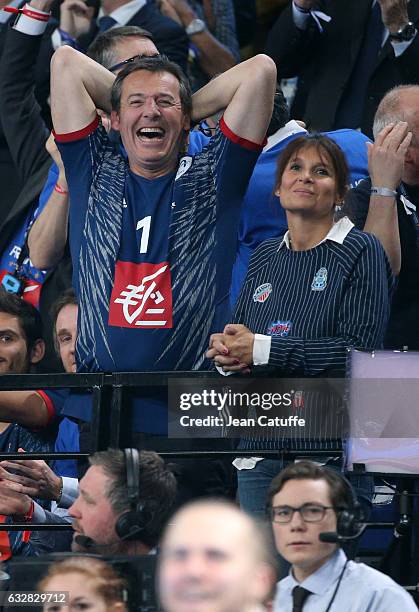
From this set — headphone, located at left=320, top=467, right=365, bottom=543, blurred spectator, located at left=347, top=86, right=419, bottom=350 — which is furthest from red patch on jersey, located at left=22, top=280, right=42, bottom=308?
headphone, located at left=320, top=467, right=365, bottom=543

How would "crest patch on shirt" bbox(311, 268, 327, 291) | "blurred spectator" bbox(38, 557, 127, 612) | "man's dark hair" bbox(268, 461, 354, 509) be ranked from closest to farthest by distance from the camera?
"blurred spectator" bbox(38, 557, 127, 612)
"man's dark hair" bbox(268, 461, 354, 509)
"crest patch on shirt" bbox(311, 268, 327, 291)

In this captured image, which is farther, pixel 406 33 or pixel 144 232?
→ pixel 406 33

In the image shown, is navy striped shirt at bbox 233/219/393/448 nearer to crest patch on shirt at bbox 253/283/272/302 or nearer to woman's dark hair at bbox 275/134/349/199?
crest patch on shirt at bbox 253/283/272/302

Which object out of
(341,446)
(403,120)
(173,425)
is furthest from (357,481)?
(403,120)

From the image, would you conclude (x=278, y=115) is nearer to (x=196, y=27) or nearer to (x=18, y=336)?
(x=18, y=336)

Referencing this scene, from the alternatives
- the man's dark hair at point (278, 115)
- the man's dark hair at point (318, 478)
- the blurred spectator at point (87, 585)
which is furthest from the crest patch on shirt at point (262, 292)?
the blurred spectator at point (87, 585)

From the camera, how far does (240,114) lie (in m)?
4.96

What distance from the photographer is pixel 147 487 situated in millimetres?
4215

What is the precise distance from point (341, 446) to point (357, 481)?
0.12 metres

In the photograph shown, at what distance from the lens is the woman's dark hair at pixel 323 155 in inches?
191

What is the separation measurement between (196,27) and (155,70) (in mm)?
2436

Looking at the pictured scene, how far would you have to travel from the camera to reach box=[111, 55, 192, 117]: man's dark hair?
5141 millimetres

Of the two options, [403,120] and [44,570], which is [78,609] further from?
[403,120]

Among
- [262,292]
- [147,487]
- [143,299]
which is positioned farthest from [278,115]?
[147,487]
